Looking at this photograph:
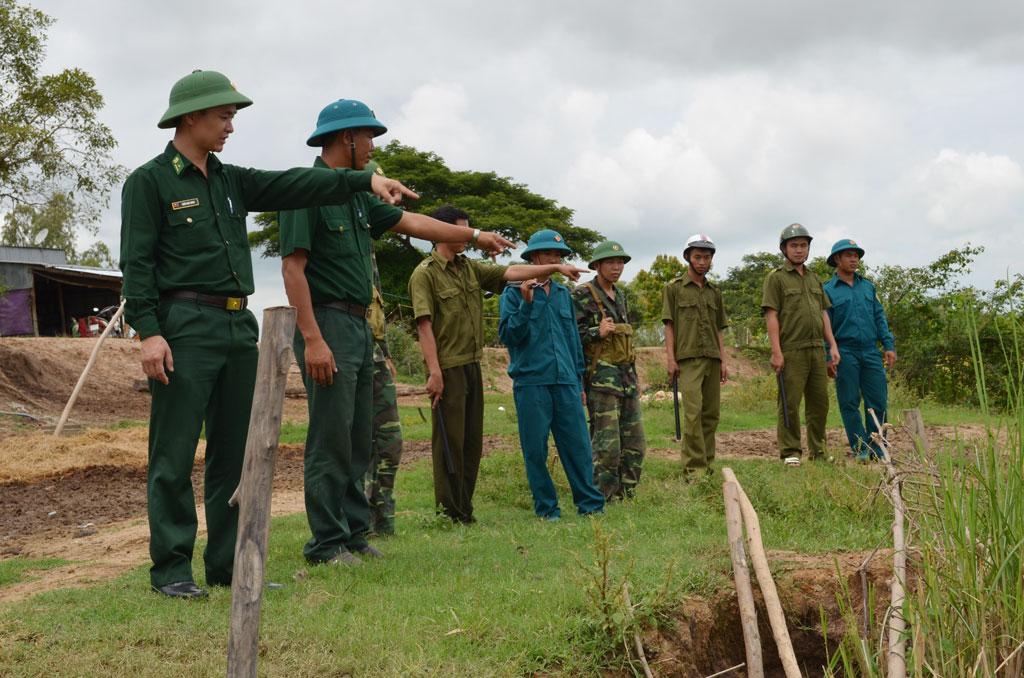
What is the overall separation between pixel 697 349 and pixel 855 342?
1954 millimetres

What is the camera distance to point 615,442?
646 centimetres

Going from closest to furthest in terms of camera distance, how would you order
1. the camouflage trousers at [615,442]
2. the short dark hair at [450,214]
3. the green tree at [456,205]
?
1. the short dark hair at [450,214]
2. the camouflage trousers at [615,442]
3. the green tree at [456,205]

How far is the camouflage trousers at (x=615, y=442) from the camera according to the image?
6.47 m

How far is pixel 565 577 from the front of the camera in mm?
4223

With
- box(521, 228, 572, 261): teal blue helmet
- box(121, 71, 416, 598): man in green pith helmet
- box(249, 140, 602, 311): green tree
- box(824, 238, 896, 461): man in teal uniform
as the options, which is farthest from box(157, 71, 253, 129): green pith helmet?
box(249, 140, 602, 311): green tree

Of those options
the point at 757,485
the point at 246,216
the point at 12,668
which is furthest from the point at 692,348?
the point at 12,668

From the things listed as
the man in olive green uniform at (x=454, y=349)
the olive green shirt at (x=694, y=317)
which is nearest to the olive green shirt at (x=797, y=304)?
the olive green shirt at (x=694, y=317)

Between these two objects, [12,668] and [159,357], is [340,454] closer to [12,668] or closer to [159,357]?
[159,357]

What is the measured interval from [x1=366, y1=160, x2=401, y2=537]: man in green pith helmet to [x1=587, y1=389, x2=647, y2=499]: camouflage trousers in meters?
1.74

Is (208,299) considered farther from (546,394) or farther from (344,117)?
(546,394)

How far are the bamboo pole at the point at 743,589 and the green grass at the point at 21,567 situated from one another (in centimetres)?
384

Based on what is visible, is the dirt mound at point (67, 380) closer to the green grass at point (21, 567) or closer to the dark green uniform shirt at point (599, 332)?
the green grass at point (21, 567)

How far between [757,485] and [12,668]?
14.8 feet

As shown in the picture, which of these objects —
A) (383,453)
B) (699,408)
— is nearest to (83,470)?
(383,453)
